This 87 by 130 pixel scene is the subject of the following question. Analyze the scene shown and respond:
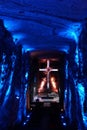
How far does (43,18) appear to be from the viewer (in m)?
5.75

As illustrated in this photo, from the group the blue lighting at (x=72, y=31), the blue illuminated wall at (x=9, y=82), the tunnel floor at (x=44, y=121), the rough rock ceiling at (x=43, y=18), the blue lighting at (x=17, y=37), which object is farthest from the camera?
the tunnel floor at (x=44, y=121)

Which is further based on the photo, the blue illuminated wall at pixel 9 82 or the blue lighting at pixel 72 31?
the blue illuminated wall at pixel 9 82

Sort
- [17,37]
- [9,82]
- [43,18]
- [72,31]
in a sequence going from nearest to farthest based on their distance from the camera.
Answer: [43,18] < [72,31] < [9,82] < [17,37]

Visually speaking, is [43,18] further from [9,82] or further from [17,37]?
[9,82]

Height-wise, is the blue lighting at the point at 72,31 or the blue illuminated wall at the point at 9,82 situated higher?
the blue lighting at the point at 72,31

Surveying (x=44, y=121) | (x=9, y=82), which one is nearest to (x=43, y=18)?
(x=9, y=82)

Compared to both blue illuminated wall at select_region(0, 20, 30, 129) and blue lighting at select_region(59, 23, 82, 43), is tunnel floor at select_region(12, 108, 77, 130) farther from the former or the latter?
blue lighting at select_region(59, 23, 82, 43)

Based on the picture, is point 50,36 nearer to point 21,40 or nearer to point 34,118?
point 21,40

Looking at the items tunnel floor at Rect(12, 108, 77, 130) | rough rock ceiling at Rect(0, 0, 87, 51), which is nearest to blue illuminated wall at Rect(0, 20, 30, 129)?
rough rock ceiling at Rect(0, 0, 87, 51)

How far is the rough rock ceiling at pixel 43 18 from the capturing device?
15.6 ft

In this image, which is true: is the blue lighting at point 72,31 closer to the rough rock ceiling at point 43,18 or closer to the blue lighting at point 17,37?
the rough rock ceiling at point 43,18

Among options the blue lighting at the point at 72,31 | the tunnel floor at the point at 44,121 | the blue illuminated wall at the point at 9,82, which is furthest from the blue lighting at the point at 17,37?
the tunnel floor at the point at 44,121

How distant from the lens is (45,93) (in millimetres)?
17094

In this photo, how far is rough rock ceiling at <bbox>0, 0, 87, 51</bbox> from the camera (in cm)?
477
